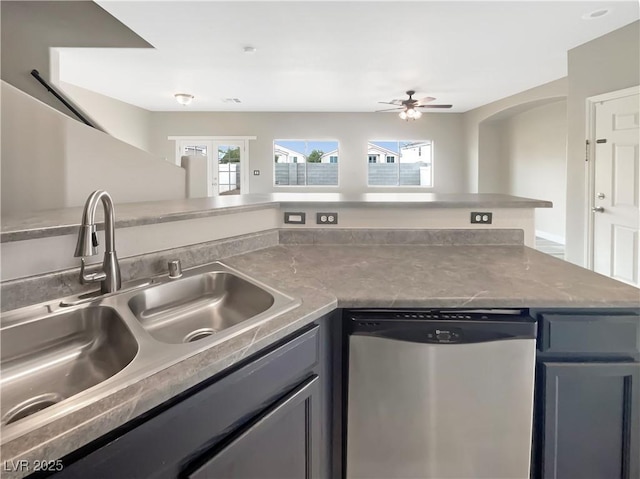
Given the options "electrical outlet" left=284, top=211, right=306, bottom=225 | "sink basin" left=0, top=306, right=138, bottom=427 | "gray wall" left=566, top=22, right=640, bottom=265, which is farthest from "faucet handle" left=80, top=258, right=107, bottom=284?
"gray wall" left=566, top=22, right=640, bottom=265

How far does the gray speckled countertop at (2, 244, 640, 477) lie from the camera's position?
0.56 metres

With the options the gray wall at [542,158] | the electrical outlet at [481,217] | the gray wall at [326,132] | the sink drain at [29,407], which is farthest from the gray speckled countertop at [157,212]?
the gray wall at [326,132]

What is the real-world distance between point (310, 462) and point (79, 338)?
0.71 m

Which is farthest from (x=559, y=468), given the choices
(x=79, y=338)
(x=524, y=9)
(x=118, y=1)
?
(x=118, y=1)

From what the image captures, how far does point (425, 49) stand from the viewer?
4047mm

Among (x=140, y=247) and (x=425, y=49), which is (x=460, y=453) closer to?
(x=140, y=247)

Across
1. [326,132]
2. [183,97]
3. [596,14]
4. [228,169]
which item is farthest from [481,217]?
[228,169]

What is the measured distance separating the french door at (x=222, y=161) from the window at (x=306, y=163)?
2.65 feet

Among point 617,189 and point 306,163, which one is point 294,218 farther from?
point 306,163

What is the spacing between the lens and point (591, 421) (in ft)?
3.54

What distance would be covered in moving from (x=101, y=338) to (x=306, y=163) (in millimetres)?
7692

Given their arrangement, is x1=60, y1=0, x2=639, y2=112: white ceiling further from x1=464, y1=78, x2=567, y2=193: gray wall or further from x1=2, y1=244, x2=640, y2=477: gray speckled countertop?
x1=2, y1=244, x2=640, y2=477: gray speckled countertop

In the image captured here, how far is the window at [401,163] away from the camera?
27.6ft

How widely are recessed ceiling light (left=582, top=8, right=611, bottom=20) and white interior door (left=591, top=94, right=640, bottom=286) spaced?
0.76m
